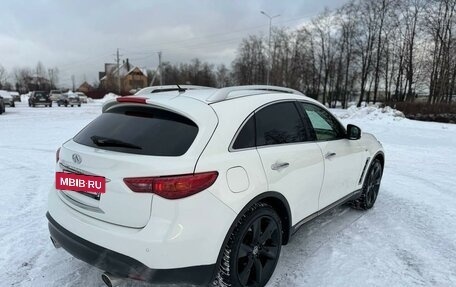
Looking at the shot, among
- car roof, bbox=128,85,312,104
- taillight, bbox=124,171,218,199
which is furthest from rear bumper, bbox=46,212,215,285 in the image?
car roof, bbox=128,85,312,104

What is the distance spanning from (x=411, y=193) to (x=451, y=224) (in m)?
1.31

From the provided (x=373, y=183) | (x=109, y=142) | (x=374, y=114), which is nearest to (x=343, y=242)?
(x=373, y=183)

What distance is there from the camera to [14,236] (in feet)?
12.5

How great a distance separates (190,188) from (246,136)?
2.46 ft

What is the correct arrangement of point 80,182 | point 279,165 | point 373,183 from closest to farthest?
1. point 80,182
2. point 279,165
3. point 373,183

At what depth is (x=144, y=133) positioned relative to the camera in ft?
8.73

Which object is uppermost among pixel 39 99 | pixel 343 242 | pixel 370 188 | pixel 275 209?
pixel 275 209

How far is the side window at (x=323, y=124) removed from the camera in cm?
382

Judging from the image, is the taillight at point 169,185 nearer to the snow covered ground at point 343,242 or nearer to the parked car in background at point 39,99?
the snow covered ground at point 343,242

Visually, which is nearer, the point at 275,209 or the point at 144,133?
the point at 144,133

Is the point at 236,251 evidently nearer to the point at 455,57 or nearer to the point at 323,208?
the point at 323,208

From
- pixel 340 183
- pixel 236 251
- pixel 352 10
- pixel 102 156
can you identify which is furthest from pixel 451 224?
pixel 352 10

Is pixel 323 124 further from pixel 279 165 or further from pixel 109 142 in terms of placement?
pixel 109 142

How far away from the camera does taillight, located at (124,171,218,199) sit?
90.5 inches
